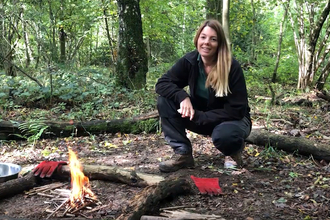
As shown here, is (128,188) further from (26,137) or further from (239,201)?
(26,137)

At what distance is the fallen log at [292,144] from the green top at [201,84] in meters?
1.13

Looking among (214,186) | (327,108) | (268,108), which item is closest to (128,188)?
(214,186)

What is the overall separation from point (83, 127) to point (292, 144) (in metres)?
3.01

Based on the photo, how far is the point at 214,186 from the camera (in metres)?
2.59

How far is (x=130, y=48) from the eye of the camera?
6547 millimetres

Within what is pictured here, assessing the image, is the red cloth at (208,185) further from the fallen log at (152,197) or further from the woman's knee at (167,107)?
the woman's knee at (167,107)

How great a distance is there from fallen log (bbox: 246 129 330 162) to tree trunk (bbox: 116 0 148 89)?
3.47m

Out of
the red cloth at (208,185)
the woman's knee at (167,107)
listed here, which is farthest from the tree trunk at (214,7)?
the red cloth at (208,185)

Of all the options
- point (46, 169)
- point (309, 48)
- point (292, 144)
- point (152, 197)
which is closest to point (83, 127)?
point (46, 169)

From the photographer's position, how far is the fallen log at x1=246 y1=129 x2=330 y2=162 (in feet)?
10.9

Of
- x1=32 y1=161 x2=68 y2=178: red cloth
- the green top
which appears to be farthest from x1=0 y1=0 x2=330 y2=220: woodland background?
the green top

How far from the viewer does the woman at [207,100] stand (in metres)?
2.85

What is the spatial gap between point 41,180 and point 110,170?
0.69 metres

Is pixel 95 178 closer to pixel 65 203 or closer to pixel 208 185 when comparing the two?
pixel 65 203
